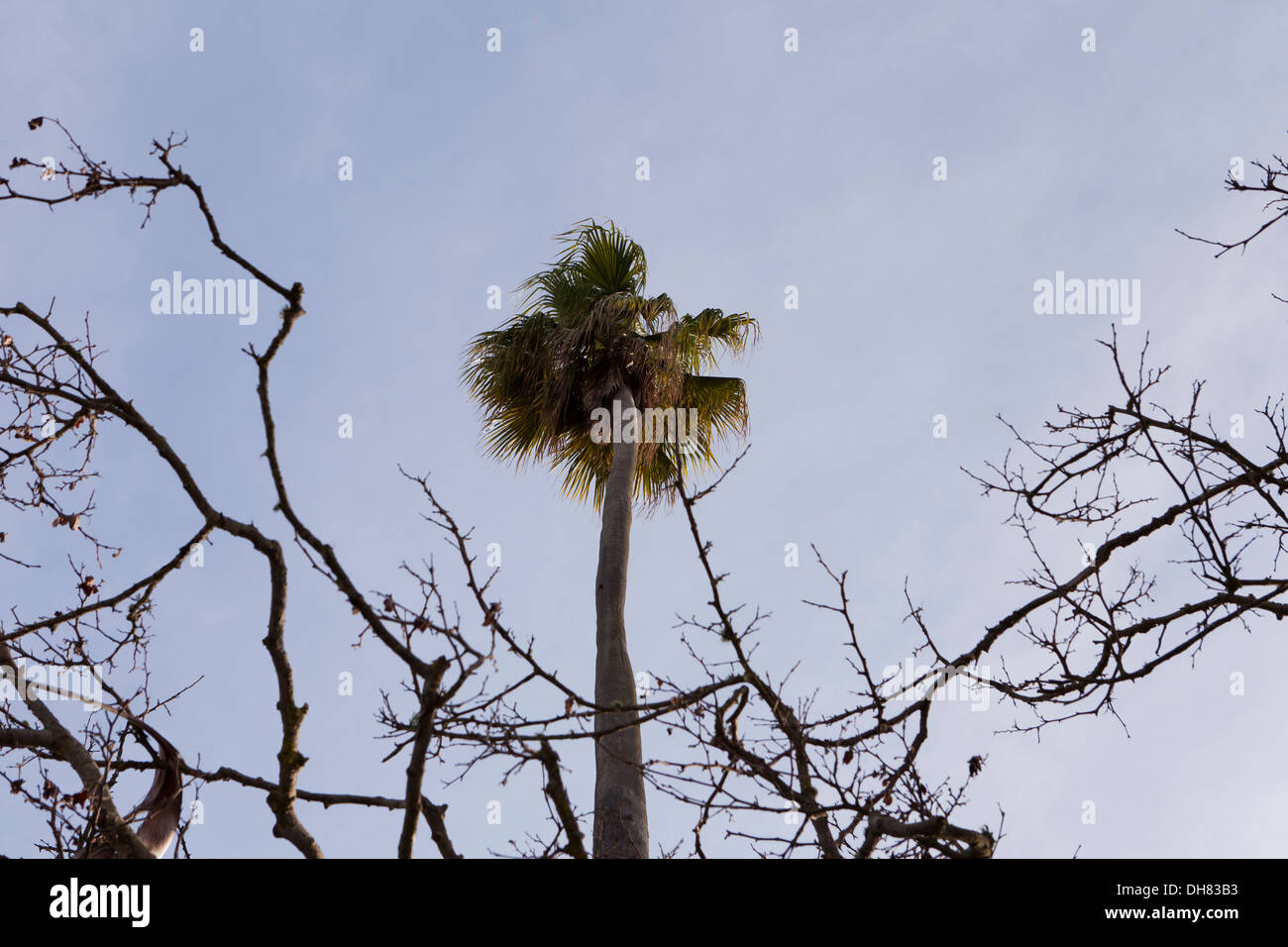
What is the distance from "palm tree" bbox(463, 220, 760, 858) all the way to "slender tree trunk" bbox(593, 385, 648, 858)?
31 mm

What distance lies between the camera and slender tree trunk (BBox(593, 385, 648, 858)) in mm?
6289

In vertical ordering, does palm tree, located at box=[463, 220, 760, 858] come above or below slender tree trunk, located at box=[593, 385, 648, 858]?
above

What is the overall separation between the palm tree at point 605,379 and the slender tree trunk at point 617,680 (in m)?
0.03

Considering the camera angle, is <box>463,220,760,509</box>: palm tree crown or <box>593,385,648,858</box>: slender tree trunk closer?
<box>593,385,648,858</box>: slender tree trunk

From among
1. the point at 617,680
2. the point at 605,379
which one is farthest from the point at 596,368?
the point at 617,680

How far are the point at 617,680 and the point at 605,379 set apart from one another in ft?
11.8

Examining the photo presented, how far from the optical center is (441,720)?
2.94m

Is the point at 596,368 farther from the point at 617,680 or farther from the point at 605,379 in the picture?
the point at 617,680

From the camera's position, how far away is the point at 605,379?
10.1m

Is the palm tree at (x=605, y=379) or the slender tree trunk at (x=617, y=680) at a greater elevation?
the palm tree at (x=605, y=379)

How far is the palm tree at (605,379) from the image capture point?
1009 centimetres
